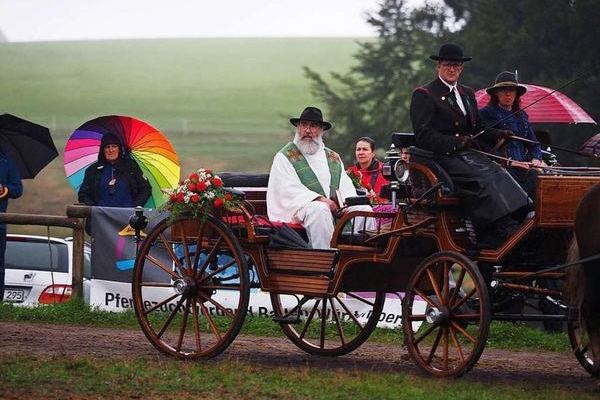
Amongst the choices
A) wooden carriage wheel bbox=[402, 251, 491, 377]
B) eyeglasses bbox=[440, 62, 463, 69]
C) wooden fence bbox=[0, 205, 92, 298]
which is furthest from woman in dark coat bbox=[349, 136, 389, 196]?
wooden carriage wheel bbox=[402, 251, 491, 377]

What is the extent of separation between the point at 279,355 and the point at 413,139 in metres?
2.32

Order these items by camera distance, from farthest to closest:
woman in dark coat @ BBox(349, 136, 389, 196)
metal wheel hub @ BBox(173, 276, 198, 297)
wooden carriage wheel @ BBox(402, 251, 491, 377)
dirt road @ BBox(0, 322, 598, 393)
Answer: woman in dark coat @ BBox(349, 136, 389, 196) < metal wheel hub @ BBox(173, 276, 198, 297) < dirt road @ BBox(0, 322, 598, 393) < wooden carriage wheel @ BBox(402, 251, 491, 377)

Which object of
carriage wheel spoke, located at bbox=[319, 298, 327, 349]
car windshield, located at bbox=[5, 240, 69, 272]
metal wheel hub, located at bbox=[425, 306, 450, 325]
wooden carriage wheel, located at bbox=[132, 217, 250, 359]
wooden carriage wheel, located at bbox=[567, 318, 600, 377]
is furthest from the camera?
car windshield, located at bbox=[5, 240, 69, 272]

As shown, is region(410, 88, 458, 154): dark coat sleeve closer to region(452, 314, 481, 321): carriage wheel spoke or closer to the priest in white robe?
the priest in white robe

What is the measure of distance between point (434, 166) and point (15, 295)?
737 cm

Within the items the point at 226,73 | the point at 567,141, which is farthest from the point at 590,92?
the point at 226,73

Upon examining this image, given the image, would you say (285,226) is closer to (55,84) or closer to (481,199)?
(481,199)

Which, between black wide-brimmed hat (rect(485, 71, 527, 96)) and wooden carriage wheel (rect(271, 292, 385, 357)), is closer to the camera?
black wide-brimmed hat (rect(485, 71, 527, 96))

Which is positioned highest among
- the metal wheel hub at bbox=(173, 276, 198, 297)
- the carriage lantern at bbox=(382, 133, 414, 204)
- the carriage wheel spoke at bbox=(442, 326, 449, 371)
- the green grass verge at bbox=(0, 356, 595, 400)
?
the carriage lantern at bbox=(382, 133, 414, 204)

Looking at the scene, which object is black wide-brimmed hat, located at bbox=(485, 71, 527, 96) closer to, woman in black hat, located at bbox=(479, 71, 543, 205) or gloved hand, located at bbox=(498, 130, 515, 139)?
woman in black hat, located at bbox=(479, 71, 543, 205)

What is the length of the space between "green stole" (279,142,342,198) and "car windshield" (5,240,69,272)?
17.6ft

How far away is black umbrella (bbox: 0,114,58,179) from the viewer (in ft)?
51.0

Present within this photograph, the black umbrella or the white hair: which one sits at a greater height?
the black umbrella

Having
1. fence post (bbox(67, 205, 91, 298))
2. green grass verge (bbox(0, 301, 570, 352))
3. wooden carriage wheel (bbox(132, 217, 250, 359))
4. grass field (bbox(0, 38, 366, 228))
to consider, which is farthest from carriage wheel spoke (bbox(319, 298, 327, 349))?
grass field (bbox(0, 38, 366, 228))
